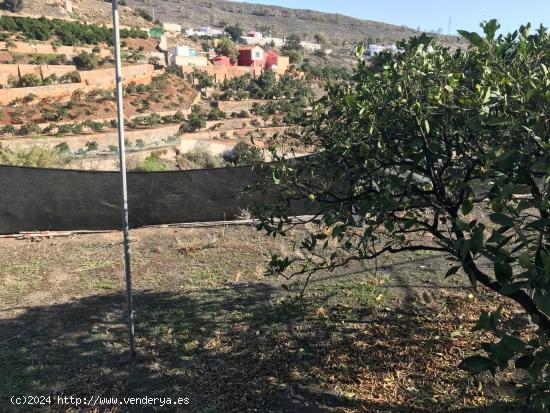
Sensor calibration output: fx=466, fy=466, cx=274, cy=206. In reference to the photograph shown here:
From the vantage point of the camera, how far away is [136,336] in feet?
15.1

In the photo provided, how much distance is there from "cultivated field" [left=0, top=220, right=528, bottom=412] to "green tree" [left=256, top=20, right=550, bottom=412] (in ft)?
3.20

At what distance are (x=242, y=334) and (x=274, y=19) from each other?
474ft

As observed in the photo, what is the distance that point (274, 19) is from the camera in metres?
138

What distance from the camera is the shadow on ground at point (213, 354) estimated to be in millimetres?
3617

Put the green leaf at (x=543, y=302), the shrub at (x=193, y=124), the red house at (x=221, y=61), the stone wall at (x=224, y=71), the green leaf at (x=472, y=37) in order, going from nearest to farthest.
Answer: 1. the green leaf at (x=543, y=302)
2. the green leaf at (x=472, y=37)
3. the shrub at (x=193, y=124)
4. the stone wall at (x=224, y=71)
5. the red house at (x=221, y=61)

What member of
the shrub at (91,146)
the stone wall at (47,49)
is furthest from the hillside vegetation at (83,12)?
the shrub at (91,146)

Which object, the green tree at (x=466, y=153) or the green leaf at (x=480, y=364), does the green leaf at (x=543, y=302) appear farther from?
the green leaf at (x=480, y=364)

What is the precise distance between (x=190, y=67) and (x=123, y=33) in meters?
11.1

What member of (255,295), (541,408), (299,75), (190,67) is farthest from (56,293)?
(299,75)

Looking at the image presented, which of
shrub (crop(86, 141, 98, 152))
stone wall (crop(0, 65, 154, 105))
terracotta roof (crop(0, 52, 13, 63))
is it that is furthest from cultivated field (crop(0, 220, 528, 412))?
terracotta roof (crop(0, 52, 13, 63))

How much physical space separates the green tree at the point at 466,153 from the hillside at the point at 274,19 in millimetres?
114396

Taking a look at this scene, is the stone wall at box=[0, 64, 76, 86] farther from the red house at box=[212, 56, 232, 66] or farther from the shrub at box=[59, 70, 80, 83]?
the red house at box=[212, 56, 232, 66]

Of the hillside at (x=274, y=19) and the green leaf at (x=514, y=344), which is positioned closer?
the green leaf at (x=514, y=344)

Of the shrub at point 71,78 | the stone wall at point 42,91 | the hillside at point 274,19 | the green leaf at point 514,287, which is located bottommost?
the stone wall at point 42,91
